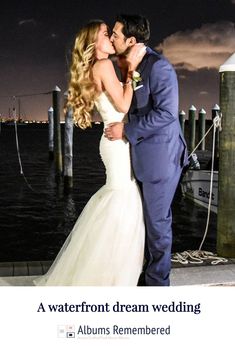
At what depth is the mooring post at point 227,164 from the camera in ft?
11.9

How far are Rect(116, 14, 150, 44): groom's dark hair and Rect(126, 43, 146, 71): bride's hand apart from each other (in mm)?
48

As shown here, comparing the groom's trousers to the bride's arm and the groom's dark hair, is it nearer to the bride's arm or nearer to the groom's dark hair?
the bride's arm

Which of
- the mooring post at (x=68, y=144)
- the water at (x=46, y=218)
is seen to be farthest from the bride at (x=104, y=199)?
the mooring post at (x=68, y=144)

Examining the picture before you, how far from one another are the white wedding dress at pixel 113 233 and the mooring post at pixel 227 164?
45.2 inches

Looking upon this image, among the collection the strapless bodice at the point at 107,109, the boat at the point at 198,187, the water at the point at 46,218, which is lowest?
the water at the point at 46,218

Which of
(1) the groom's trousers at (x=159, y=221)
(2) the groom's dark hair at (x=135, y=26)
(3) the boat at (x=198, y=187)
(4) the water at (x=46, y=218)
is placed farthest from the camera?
(3) the boat at (x=198, y=187)

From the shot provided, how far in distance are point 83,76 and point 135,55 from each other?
267 millimetres

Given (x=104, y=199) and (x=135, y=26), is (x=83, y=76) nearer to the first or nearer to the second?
(x=135, y=26)

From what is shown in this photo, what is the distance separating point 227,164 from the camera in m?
3.73

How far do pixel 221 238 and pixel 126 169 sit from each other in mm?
1397

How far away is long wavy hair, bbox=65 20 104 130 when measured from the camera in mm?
2572

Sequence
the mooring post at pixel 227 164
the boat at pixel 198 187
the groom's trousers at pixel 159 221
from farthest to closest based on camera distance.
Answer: the boat at pixel 198 187 < the mooring post at pixel 227 164 < the groom's trousers at pixel 159 221
